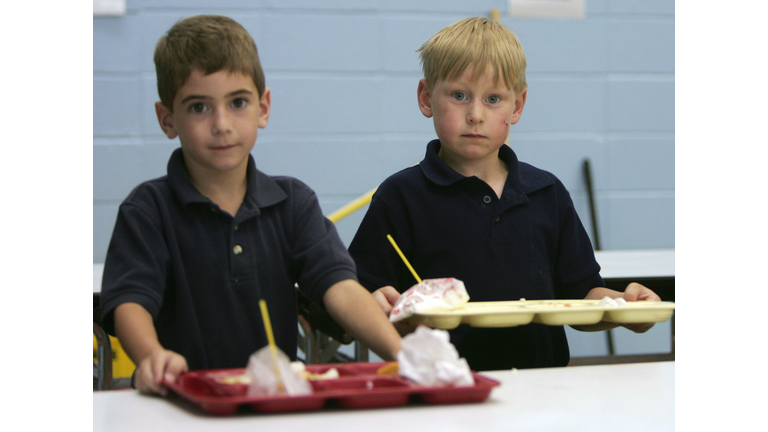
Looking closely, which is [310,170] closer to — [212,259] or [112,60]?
[112,60]

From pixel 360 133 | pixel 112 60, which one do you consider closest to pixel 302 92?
pixel 360 133

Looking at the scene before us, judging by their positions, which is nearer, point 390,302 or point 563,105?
point 390,302

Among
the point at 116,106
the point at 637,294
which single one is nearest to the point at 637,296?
the point at 637,294

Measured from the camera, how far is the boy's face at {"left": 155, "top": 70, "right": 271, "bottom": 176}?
878 mm

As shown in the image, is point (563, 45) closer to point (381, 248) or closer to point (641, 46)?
point (641, 46)

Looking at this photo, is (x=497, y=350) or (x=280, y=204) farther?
(x=497, y=350)

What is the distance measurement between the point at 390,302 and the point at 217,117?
382 mm

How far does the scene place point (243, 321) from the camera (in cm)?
96

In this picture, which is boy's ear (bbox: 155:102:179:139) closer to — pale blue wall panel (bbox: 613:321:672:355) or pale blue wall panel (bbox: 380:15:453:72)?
pale blue wall panel (bbox: 380:15:453:72)

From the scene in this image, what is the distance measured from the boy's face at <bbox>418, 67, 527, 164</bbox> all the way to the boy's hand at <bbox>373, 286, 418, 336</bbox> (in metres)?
0.27

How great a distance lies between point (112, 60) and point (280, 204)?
1850mm

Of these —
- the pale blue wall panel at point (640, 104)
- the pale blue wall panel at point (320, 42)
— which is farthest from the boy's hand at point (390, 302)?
the pale blue wall panel at point (640, 104)

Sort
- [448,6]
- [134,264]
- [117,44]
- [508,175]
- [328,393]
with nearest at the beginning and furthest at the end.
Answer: [328,393] → [134,264] → [508,175] → [117,44] → [448,6]

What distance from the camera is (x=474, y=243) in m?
1.16
